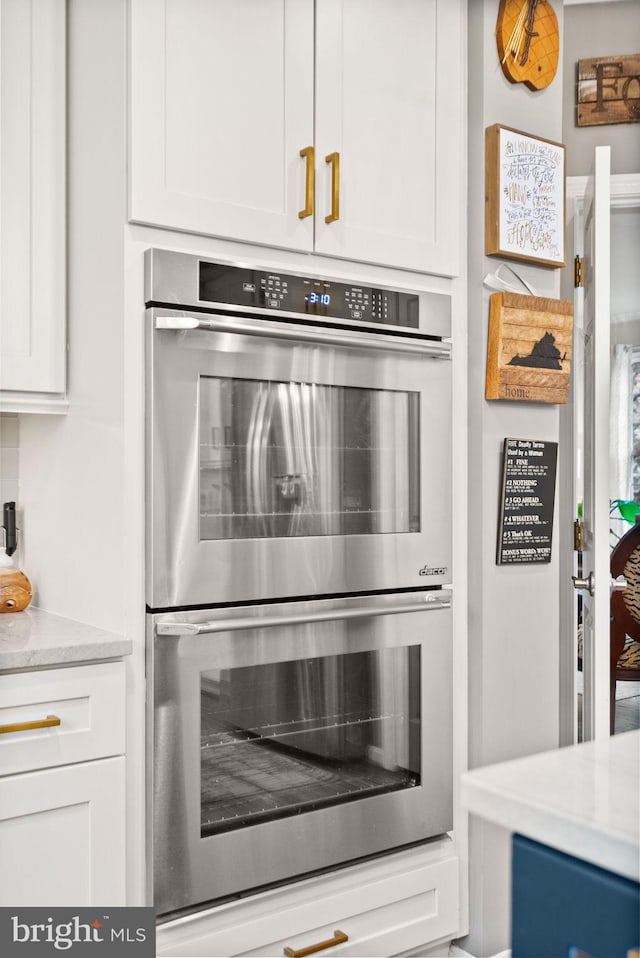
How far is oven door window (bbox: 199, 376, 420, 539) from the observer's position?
170cm

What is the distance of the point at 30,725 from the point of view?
4.97 ft

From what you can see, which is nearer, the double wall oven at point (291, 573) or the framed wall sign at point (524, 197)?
the double wall oven at point (291, 573)

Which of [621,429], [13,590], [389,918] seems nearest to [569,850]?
[389,918]

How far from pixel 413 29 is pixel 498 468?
1.05 meters

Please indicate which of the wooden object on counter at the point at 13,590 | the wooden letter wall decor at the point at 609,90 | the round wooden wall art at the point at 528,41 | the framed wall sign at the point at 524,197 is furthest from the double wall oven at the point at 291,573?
the wooden letter wall decor at the point at 609,90

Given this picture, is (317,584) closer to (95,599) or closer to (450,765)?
(95,599)

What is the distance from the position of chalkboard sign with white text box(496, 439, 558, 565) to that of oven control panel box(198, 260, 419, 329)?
431mm

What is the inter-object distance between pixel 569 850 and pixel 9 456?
181 cm

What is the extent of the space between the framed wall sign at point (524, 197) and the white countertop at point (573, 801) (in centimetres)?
153

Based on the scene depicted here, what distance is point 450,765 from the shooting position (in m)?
2.05

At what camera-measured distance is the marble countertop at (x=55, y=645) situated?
151cm

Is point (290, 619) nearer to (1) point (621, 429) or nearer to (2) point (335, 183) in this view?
(2) point (335, 183)

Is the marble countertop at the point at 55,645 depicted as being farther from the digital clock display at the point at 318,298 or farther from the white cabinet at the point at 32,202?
the digital clock display at the point at 318,298

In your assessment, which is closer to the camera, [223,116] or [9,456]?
[223,116]
